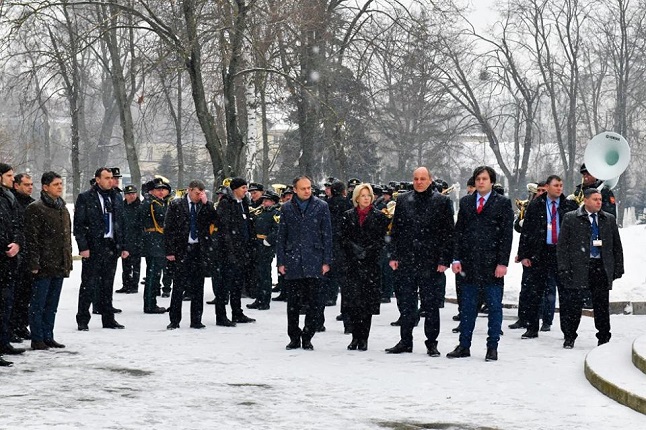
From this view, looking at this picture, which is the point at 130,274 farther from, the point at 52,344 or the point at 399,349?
the point at 399,349

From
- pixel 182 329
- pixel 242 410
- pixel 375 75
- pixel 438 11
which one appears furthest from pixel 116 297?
pixel 375 75

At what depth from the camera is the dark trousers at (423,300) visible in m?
12.1

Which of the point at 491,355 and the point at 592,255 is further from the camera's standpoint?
the point at 592,255

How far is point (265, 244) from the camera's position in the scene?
17719 mm

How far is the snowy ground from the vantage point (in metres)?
8.52

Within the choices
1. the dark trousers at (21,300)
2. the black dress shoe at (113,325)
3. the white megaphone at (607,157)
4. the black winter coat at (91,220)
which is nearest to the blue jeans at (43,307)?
the dark trousers at (21,300)

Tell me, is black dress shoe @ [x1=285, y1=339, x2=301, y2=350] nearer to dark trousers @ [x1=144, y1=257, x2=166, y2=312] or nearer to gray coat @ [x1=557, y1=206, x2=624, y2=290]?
gray coat @ [x1=557, y1=206, x2=624, y2=290]

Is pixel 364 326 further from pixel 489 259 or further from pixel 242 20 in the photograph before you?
pixel 242 20

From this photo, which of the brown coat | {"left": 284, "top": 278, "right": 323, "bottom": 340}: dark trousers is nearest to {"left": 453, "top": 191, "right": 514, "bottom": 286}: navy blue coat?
{"left": 284, "top": 278, "right": 323, "bottom": 340}: dark trousers

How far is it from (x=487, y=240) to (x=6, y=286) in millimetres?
4773

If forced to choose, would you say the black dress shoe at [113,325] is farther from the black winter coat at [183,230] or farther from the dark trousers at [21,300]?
the dark trousers at [21,300]

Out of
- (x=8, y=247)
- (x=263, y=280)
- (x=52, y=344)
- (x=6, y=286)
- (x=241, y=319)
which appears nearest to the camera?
(x=8, y=247)

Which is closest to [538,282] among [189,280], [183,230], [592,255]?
[592,255]

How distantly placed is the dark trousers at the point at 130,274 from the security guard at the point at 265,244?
2.94 meters
